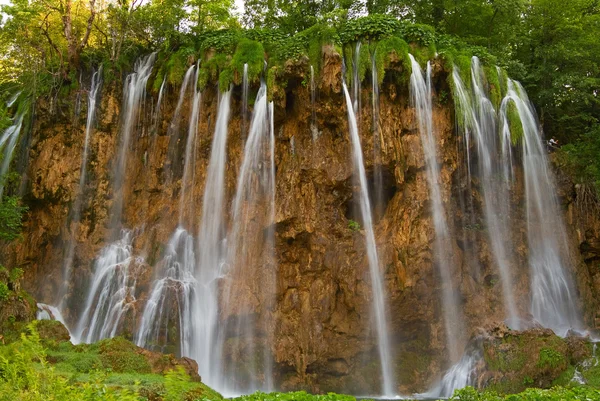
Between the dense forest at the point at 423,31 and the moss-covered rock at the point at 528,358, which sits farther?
the dense forest at the point at 423,31

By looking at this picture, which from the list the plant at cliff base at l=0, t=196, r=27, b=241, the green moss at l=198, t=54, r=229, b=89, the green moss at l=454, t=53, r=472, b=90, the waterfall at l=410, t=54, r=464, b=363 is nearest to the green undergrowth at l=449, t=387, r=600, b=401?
the waterfall at l=410, t=54, r=464, b=363

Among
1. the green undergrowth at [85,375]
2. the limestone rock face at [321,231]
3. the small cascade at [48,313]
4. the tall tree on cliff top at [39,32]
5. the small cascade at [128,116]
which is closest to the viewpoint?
the green undergrowth at [85,375]

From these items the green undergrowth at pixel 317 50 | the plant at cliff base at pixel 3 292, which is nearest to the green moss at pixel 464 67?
the green undergrowth at pixel 317 50

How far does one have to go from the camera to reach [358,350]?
14766mm

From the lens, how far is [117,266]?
1614cm

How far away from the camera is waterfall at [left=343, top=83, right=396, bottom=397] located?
14.5m

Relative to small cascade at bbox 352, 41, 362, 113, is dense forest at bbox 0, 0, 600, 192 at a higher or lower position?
higher

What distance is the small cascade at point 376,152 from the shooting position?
16.2m

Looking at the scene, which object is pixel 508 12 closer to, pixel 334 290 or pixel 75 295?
pixel 334 290

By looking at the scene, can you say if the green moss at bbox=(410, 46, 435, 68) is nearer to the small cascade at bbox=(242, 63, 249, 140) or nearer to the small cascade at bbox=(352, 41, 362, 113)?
the small cascade at bbox=(352, 41, 362, 113)

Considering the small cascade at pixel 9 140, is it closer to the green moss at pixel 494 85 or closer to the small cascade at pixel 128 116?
the small cascade at pixel 128 116

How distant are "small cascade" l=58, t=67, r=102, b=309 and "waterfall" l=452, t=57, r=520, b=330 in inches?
519

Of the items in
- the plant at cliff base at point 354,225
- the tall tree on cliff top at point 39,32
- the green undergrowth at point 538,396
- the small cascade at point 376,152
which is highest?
the tall tree on cliff top at point 39,32

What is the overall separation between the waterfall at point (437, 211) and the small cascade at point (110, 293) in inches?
365
